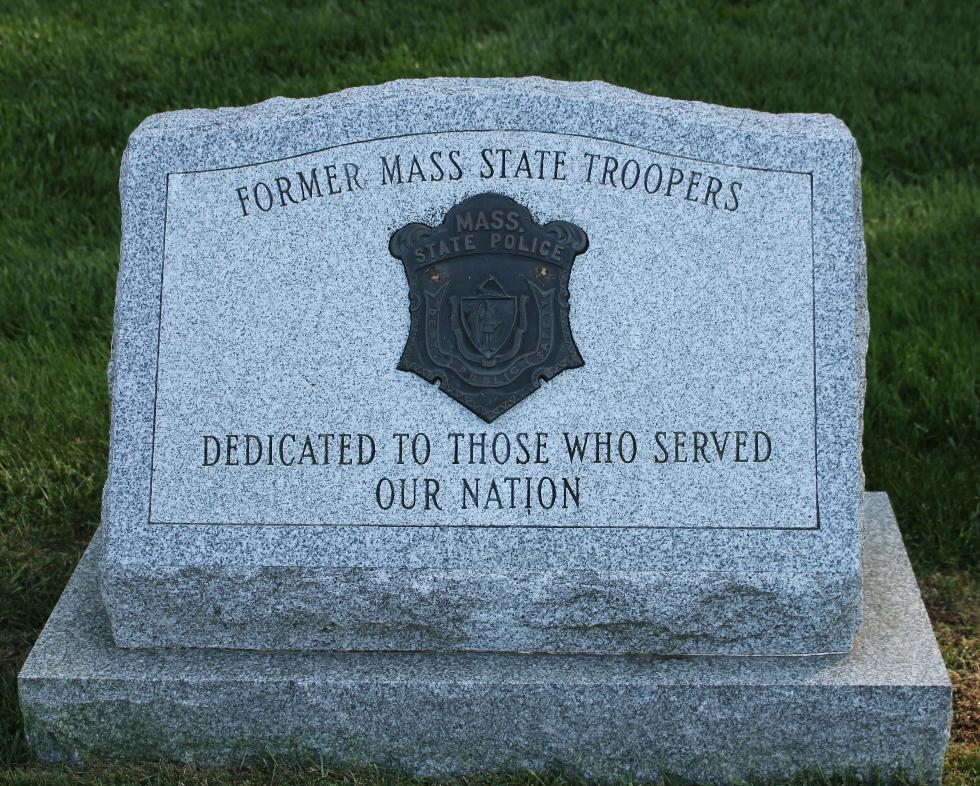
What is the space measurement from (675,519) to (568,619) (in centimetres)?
38

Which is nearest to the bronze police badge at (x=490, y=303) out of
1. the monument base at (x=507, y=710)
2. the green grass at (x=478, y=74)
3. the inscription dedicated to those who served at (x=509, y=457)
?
the inscription dedicated to those who served at (x=509, y=457)

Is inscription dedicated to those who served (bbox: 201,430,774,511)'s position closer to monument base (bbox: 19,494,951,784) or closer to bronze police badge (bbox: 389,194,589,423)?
bronze police badge (bbox: 389,194,589,423)

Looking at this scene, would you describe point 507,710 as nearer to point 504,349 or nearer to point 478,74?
point 504,349

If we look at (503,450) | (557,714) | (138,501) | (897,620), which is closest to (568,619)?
(557,714)

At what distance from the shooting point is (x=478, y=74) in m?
6.77

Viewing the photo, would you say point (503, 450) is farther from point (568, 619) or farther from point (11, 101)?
point (11, 101)

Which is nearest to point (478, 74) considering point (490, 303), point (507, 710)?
point (490, 303)

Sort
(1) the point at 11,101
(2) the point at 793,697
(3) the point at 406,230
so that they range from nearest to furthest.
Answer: (2) the point at 793,697
(3) the point at 406,230
(1) the point at 11,101

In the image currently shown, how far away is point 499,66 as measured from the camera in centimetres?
680

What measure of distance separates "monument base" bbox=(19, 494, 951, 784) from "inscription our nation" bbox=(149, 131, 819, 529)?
0.38 meters

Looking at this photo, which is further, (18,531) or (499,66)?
(499,66)

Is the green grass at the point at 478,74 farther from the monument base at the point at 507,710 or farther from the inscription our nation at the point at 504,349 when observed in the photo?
the inscription our nation at the point at 504,349

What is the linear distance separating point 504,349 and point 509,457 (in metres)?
0.28

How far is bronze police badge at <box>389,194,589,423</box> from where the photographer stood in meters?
3.55
